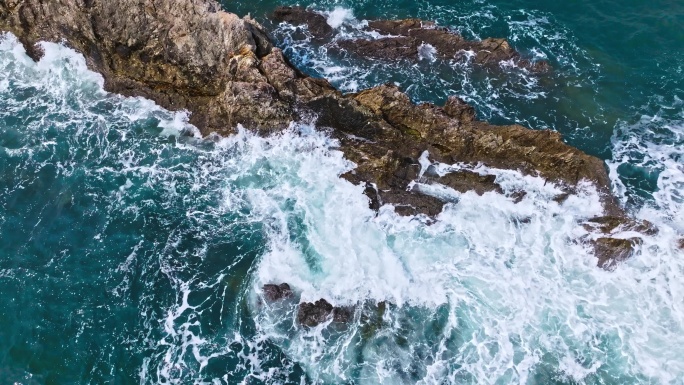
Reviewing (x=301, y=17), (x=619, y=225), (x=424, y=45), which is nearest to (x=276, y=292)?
(x=619, y=225)

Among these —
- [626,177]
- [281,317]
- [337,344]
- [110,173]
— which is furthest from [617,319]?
[110,173]

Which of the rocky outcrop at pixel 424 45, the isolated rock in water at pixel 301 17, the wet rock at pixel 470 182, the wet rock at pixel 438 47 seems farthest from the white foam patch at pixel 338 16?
the wet rock at pixel 470 182

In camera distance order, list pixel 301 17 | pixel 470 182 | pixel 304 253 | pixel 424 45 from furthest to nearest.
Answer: pixel 301 17, pixel 424 45, pixel 470 182, pixel 304 253

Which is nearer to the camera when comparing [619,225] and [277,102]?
[619,225]

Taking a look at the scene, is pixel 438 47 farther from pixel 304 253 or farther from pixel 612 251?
pixel 304 253

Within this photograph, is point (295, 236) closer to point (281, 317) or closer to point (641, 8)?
point (281, 317)

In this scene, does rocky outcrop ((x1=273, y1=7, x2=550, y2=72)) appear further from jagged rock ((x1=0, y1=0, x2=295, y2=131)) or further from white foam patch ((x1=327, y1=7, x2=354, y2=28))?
jagged rock ((x1=0, y1=0, x2=295, y2=131))
